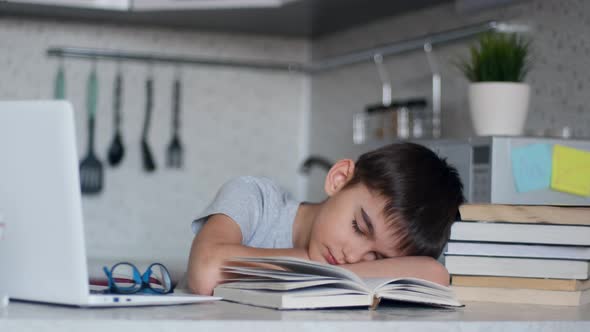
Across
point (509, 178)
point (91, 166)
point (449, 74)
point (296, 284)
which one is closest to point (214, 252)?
point (296, 284)

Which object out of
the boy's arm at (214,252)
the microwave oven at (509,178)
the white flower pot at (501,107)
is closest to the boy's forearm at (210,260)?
the boy's arm at (214,252)

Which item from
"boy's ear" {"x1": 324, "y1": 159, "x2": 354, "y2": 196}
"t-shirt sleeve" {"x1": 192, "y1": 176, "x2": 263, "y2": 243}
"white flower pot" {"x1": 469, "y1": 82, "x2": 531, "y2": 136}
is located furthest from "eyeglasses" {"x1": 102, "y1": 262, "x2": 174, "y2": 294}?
"white flower pot" {"x1": 469, "y1": 82, "x2": 531, "y2": 136}

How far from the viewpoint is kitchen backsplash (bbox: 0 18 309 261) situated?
2691 millimetres

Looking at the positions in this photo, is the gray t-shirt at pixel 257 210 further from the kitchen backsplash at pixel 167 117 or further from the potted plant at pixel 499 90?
the kitchen backsplash at pixel 167 117

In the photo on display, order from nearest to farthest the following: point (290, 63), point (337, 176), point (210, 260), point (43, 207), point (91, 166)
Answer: point (43, 207)
point (210, 260)
point (337, 176)
point (91, 166)
point (290, 63)

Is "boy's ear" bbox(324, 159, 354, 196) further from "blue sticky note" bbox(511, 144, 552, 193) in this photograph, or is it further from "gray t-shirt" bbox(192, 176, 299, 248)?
"blue sticky note" bbox(511, 144, 552, 193)

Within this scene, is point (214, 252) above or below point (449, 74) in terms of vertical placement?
below

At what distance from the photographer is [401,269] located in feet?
3.78

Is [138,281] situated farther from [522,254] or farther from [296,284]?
[522,254]

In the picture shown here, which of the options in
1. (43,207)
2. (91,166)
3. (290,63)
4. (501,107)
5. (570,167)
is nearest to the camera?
(43,207)

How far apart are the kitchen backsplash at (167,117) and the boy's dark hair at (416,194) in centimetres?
151

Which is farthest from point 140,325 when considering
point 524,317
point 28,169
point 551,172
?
point 551,172

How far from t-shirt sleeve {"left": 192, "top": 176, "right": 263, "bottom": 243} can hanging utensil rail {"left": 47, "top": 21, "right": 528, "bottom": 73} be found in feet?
3.00

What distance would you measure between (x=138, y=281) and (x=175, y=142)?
1.79 m
